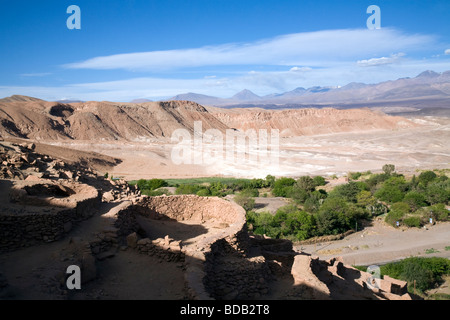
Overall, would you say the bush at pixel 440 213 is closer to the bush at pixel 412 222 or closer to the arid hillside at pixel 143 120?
the bush at pixel 412 222

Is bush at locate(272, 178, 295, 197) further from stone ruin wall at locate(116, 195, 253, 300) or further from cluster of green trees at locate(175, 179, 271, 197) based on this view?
stone ruin wall at locate(116, 195, 253, 300)

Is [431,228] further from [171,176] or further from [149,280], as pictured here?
[171,176]

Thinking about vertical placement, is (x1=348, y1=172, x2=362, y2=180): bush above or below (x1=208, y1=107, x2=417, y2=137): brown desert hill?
below

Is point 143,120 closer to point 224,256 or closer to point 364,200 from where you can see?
point 364,200

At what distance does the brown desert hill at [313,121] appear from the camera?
92.5m

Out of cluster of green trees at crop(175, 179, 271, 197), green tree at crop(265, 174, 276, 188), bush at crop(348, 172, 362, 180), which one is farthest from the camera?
bush at crop(348, 172, 362, 180)

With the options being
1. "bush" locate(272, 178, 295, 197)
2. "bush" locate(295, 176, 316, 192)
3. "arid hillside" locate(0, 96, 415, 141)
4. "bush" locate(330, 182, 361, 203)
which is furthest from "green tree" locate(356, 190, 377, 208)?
"arid hillside" locate(0, 96, 415, 141)

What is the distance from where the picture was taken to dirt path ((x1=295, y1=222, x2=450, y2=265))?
1897 centimetres

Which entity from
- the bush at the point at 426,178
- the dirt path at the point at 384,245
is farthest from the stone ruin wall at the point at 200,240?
the bush at the point at 426,178

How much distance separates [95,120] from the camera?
72938 millimetres

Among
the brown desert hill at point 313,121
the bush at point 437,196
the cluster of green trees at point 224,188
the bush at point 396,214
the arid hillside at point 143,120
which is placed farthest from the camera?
the brown desert hill at point 313,121

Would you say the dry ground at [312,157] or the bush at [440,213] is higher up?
the dry ground at [312,157]

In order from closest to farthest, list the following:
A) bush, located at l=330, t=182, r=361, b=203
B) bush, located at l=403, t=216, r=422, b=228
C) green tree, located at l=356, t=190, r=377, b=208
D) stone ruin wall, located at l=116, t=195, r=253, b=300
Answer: stone ruin wall, located at l=116, t=195, r=253, b=300 → bush, located at l=403, t=216, r=422, b=228 → green tree, located at l=356, t=190, r=377, b=208 → bush, located at l=330, t=182, r=361, b=203
